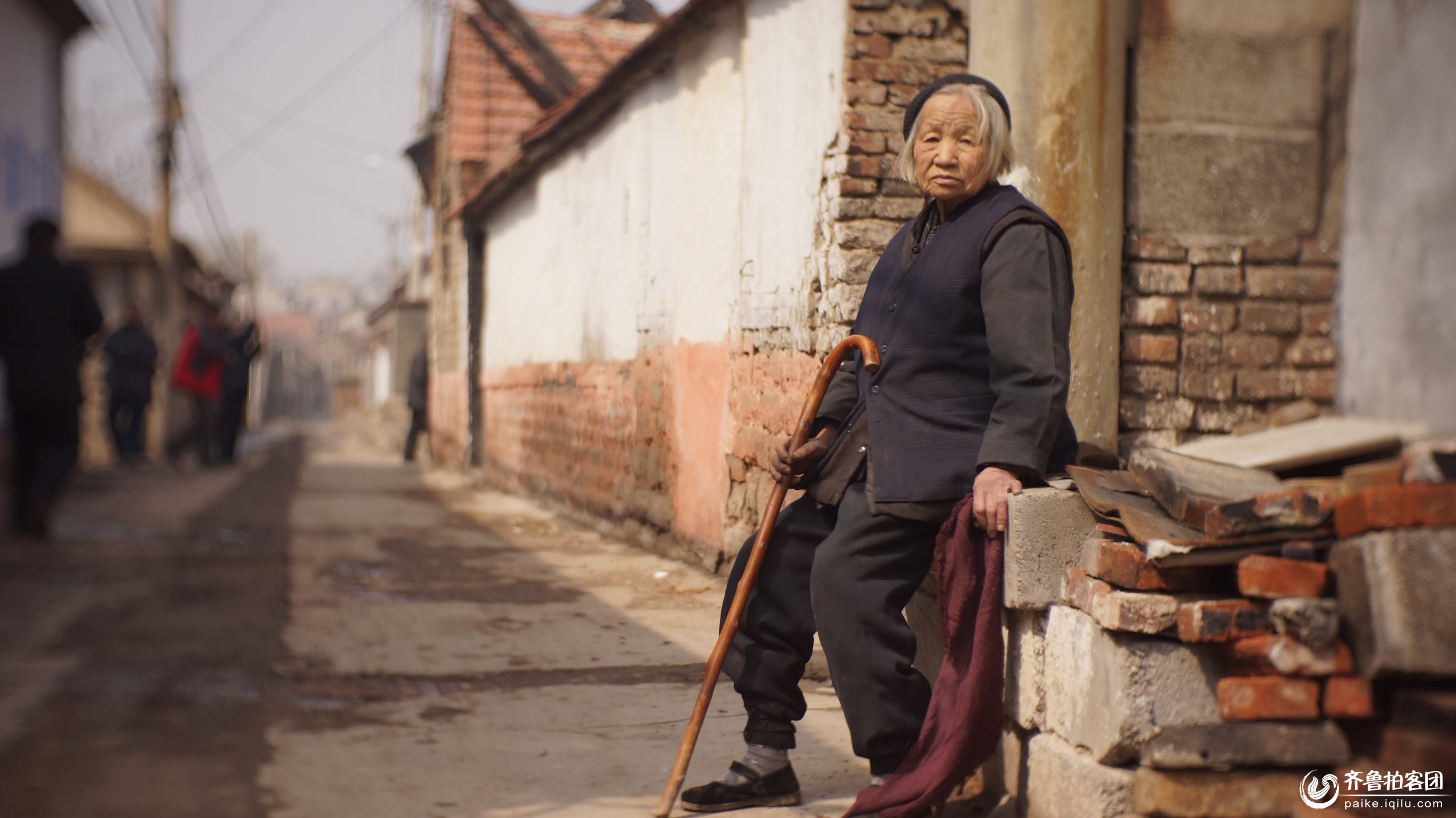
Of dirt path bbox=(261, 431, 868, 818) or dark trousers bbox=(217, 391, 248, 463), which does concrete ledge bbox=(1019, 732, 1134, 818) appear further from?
dark trousers bbox=(217, 391, 248, 463)

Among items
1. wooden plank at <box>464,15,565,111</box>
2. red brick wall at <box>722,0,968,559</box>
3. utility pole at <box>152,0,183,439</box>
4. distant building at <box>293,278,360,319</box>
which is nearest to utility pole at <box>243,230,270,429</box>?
utility pole at <box>152,0,183,439</box>

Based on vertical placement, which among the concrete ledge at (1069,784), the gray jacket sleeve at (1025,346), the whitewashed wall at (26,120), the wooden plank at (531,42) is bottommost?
the concrete ledge at (1069,784)

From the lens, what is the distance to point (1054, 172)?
4.04 m

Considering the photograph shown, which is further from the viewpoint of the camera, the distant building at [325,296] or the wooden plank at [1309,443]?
the distant building at [325,296]

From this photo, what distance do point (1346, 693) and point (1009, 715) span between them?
77cm

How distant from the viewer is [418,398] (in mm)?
17047

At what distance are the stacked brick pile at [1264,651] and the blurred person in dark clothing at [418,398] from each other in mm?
14792

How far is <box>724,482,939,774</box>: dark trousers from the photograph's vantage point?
8.73 ft

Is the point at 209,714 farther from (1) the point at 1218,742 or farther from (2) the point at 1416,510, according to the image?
(2) the point at 1416,510

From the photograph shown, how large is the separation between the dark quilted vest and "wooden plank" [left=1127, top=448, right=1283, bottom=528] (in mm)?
A: 398

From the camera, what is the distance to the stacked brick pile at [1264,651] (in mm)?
2139

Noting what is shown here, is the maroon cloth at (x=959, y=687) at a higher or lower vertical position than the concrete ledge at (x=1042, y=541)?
lower

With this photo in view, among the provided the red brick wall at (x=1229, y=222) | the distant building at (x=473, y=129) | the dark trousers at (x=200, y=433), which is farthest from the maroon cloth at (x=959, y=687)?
the dark trousers at (x=200, y=433)

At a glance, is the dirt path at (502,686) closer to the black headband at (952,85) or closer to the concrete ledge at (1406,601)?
the concrete ledge at (1406,601)
